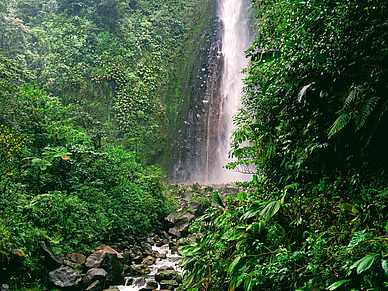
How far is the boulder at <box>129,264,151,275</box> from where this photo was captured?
267 inches

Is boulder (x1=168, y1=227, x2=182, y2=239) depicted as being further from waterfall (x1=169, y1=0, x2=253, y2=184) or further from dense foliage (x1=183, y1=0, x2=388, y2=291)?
waterfall (x1=169, y1=0, x2=253, y2=184)

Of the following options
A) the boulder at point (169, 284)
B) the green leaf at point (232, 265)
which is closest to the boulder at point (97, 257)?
the boulder at point (169, 284)

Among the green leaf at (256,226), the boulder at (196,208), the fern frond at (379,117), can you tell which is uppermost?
the boulder at (196,208)

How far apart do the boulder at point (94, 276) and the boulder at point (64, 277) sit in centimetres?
14

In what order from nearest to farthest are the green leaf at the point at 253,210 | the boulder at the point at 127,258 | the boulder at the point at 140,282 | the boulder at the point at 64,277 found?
1. the green leaf at the point at 253,210
2. the boulder at the point at 64,277
3. the boulder at the point at 140,282
4. the boulder at the point at 127,258

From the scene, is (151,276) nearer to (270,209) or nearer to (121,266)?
(121,266)

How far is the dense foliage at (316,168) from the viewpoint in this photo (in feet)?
8.13

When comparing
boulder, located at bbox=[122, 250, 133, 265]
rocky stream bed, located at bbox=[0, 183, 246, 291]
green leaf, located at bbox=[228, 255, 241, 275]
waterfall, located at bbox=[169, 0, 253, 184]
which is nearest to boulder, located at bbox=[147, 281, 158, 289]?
rocky stream bed, located at bbox=[0, 183, 246, 291]

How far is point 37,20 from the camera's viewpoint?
67.8 ft

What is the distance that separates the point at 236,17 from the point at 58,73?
45.5ft

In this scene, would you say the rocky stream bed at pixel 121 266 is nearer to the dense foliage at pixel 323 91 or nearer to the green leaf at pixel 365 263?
the dense foliage at pixel 323 91

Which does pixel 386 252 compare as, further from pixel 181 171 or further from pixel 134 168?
pixel 181 171

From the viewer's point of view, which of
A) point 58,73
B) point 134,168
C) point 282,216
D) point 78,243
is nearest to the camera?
point 282,216

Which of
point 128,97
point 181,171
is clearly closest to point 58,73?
point 128,97
